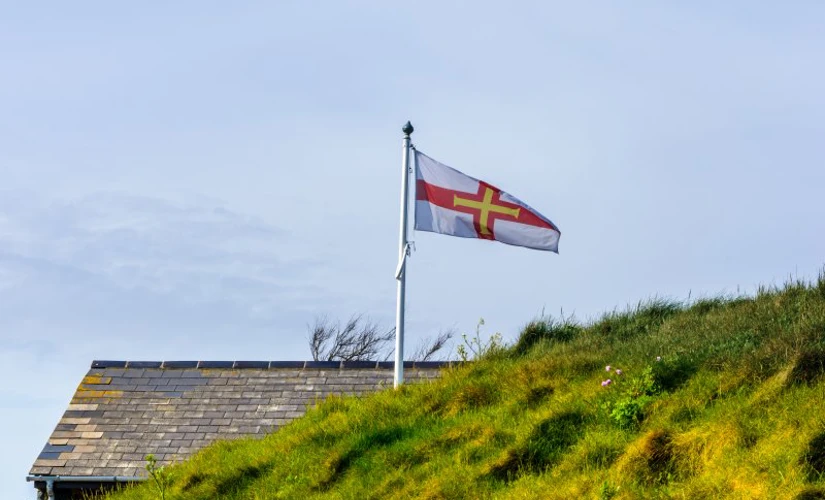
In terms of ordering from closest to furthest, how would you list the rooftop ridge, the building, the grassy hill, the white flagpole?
the grassy hill, the white flagpole, the building, the rooftop ridge

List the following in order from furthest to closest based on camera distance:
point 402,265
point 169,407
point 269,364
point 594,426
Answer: point 269,364 < point 169,407 < point 402,265 < point 594,426

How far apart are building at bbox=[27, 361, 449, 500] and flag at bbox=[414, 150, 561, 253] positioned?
11.2ft

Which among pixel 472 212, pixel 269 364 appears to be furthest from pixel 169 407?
pixel 472 212

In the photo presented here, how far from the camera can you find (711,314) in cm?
1847

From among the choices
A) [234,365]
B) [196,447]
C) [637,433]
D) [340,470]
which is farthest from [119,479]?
[637,433]

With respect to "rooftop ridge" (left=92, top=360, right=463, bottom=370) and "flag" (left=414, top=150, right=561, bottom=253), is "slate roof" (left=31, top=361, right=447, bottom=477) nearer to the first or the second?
"rooftop ridge" (left=92, top=360, right=463, bottom=370)

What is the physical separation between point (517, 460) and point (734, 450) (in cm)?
287

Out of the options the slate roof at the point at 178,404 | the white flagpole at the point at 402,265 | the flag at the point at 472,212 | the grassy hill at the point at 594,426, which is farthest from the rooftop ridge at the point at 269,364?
the flag at the point at 472,212

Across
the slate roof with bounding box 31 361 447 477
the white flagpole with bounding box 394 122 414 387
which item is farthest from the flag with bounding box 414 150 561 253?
the slate roof with bounding box 31 361 447 477

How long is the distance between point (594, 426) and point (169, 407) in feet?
32.8

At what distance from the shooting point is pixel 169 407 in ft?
71.1

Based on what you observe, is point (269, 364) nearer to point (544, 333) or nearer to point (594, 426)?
point (544, 333)

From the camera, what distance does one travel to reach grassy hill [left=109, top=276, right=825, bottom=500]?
1294 centimetres

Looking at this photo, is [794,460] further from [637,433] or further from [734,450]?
[637,433]
